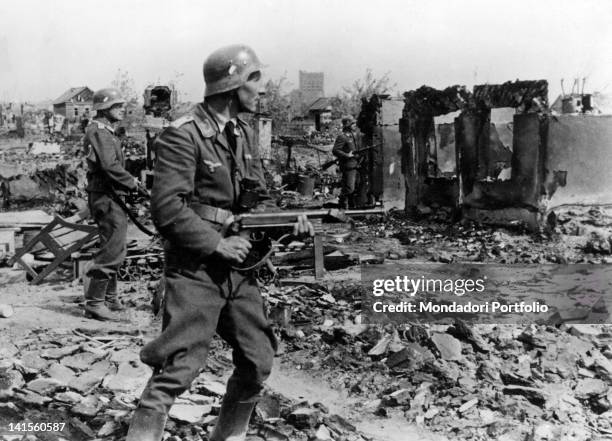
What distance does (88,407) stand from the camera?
4.04 metres

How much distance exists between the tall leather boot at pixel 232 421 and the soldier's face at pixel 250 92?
1459 mm

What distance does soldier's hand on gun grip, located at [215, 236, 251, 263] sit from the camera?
10.1 feet

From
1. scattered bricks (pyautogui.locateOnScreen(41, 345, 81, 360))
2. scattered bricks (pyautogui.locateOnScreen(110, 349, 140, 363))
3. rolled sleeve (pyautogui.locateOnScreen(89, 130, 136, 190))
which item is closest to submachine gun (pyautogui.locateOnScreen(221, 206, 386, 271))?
scattered bricks (pyautogui.locateOnScreen(110, 349, 140, 363))

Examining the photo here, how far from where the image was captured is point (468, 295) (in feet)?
25.4

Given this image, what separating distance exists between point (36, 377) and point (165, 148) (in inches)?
91.8

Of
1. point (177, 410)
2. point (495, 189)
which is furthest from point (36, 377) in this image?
point (495, 189)

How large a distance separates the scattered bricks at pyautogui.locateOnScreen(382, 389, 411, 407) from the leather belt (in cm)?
188

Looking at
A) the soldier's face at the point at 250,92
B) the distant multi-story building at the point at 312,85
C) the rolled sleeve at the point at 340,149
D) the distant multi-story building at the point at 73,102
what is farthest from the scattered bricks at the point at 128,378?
the distant multi-story building at the point at 312,85

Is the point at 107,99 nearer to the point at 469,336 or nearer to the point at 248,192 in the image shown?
the point at 248,192

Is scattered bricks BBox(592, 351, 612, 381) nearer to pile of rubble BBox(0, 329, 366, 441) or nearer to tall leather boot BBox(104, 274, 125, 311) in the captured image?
pile of rubble BBox(0, 329, 366, 441)

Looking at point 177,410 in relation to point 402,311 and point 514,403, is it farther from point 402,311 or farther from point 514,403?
point 402,311

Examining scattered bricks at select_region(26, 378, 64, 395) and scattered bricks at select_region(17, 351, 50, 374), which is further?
scattered bricks at select_region(17, 351, 50, 374)

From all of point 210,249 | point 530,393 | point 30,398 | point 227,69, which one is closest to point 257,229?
point 210,249

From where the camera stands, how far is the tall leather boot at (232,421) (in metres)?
3.30
